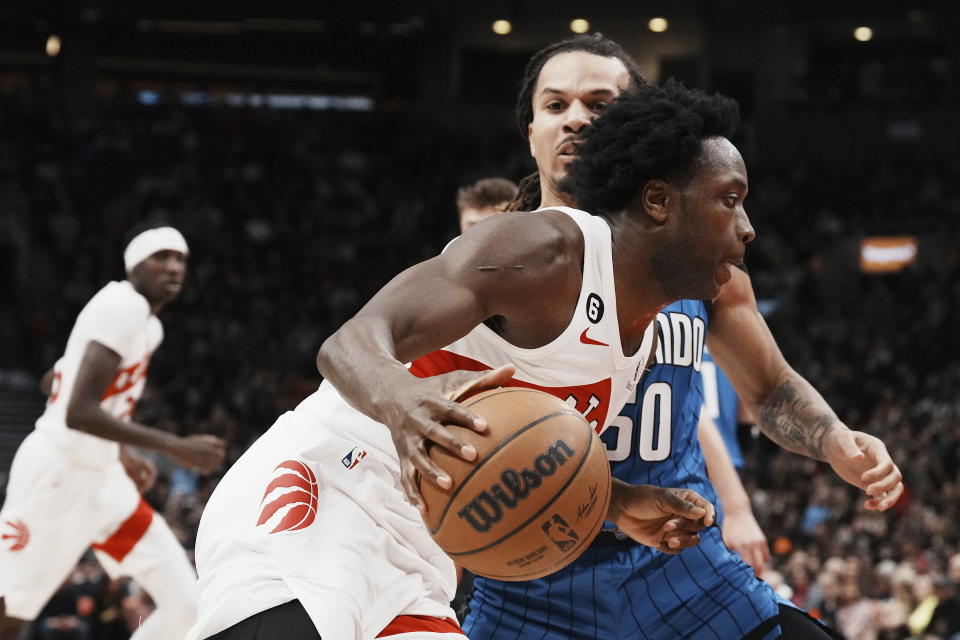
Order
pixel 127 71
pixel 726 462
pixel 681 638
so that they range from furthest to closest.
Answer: pixel 127 71
pixel 726 462
pixel 681 638

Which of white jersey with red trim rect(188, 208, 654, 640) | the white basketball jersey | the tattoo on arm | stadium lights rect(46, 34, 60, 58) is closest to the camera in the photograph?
white jersey with red trim rect(188, 208, 654, 640)

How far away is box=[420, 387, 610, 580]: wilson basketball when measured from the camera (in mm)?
2039

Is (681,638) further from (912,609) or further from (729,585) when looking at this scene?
(912,609)

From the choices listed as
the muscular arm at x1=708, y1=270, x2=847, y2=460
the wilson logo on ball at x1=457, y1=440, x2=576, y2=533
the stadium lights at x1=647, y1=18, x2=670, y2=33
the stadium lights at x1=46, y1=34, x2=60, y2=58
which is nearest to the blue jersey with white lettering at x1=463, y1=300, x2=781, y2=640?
the muscular arm at x1=708, y1=270, x2=847, y2=460

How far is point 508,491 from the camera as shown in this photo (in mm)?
2078

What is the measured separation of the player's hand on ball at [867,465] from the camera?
2838 mm

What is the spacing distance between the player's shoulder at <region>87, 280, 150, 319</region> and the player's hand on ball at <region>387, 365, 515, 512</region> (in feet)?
12.1

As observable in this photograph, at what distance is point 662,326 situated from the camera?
3.11m

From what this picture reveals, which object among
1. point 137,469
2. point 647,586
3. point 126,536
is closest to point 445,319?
point 647,586

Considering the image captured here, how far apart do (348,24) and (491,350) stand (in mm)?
22551

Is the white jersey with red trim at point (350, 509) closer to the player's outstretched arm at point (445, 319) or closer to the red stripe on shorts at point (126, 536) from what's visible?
the player's outstretched arm at point (445, 319)

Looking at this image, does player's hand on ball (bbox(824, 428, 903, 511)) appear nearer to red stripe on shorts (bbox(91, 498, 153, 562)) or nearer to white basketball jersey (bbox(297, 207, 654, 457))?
white basketball jersey (bbox(297, 207, 654, 457))

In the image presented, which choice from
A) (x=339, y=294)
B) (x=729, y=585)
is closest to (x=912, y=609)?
(x=729, y=585)

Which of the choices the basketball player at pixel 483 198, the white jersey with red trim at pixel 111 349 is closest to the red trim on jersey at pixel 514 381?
the basketball player at pixel 483 198
